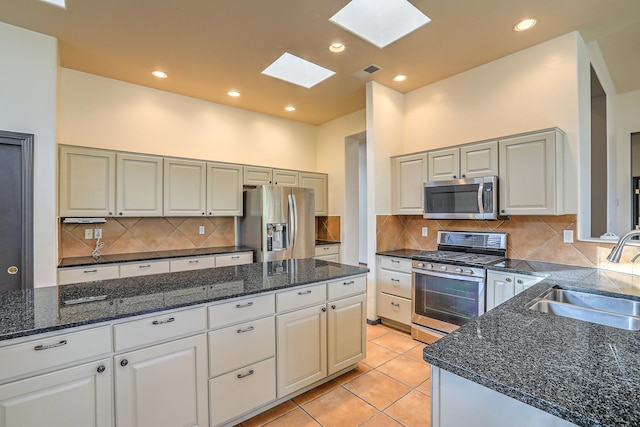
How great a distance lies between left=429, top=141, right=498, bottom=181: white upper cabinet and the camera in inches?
118

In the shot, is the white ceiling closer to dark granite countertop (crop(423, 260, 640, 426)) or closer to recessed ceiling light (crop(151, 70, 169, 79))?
recessed ceiling light (crop(151, 70, 169, 79))

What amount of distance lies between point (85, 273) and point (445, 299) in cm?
357

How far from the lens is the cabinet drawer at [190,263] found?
3445 mm

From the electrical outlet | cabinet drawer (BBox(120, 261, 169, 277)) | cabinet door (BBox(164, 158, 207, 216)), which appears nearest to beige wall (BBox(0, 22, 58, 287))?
cabinet drawer (BBox(120, 261, 169, 277))

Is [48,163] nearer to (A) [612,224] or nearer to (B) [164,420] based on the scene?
(B) [164,420]

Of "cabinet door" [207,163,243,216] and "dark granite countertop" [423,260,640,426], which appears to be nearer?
"dark granite countertop" [423,260,640,426]

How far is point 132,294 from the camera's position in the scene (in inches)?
69.0

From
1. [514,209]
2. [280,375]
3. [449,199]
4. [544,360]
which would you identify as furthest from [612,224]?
[280,375]

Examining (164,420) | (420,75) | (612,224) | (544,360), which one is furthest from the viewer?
(612,224)

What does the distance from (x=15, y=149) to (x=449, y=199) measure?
413 cm

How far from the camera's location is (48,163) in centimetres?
268

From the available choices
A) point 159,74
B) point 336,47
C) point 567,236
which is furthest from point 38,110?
point 567,236

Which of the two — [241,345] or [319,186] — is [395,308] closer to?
[241,345]

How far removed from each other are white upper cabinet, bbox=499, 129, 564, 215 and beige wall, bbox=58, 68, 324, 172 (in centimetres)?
326
